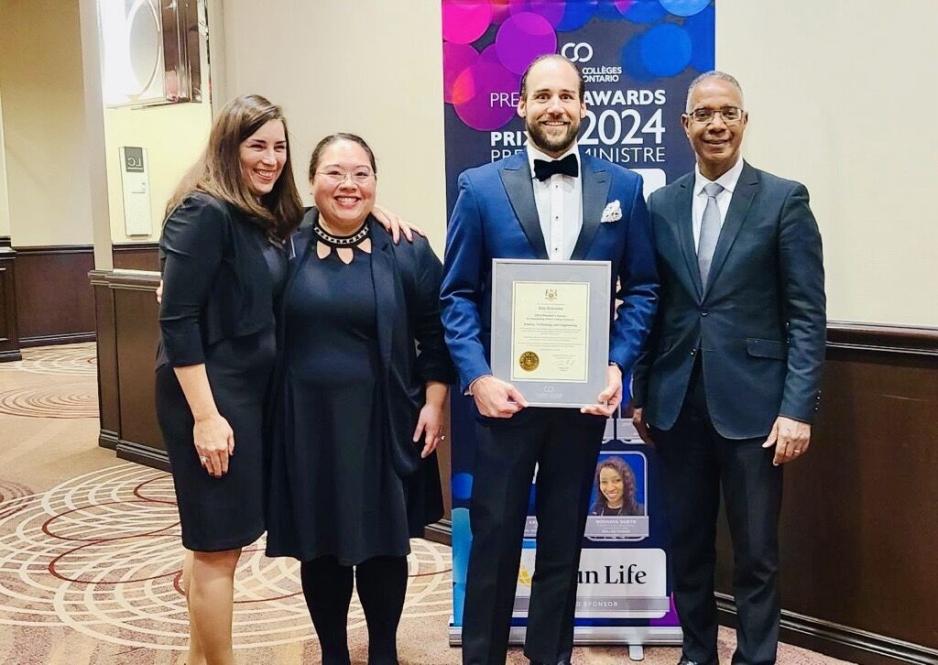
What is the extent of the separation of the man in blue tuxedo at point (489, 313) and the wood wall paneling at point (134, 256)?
3667 mm

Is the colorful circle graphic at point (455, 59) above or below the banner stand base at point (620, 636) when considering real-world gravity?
above

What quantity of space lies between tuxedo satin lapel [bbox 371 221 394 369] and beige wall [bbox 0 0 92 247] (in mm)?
8473

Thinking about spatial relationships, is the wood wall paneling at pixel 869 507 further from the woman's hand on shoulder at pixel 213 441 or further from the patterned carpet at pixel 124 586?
the woman's hand on shoulder at pixel 213 441

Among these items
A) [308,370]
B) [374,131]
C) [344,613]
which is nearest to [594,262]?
[308,370]

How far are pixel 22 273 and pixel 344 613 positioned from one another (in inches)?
327

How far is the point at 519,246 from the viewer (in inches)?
89.7

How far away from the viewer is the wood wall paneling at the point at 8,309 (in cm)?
841

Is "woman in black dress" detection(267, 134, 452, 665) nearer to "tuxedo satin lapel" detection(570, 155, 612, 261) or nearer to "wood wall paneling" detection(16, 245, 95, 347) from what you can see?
"tuxedo satin lapel" detection(570, 155, 612, 261)

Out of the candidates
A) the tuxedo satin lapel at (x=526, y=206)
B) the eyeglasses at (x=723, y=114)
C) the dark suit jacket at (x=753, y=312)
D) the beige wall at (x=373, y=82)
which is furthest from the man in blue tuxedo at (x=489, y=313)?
the beige wall at (x=373, y=82)

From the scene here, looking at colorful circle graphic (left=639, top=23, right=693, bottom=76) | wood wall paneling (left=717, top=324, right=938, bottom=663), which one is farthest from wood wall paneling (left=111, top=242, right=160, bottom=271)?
wood wall paneling (left=717, top=324, right=938, bottom=663)

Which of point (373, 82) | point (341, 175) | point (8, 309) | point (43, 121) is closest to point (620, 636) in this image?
point (341, 175)

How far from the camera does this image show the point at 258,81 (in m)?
4.35

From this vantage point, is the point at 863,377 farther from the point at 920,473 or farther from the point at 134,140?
the point at 134,140

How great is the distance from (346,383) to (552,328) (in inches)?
20.8
